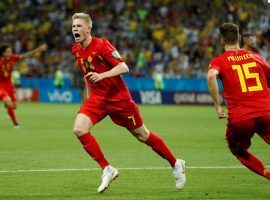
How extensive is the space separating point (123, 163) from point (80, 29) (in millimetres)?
3684

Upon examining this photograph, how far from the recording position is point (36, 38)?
39.7m

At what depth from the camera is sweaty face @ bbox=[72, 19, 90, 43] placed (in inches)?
379

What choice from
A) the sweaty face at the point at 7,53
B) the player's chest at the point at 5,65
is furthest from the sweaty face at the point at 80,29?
the player's chest at the point at 5,65

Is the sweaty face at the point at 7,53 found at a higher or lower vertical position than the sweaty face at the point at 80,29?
lower

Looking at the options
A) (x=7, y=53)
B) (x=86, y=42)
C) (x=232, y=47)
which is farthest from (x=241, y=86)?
(x=7, y=53)

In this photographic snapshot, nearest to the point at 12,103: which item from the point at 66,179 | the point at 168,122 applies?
the point at 168,122

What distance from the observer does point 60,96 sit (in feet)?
123

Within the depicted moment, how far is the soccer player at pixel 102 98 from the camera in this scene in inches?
376

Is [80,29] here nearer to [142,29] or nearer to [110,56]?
[110,56]

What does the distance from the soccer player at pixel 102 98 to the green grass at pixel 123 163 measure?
45 centimetres

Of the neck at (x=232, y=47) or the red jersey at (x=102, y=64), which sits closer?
the neck at (x=232, y=47)

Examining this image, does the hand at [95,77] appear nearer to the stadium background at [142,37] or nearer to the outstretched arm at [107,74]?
the outstretched arm at [107,74]

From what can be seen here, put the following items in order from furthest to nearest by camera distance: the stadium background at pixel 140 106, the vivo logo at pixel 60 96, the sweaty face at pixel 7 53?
the vivo logo at pixel 60 96 < the sweaty face at pixel 7 53 < the stadium background at pixel 140 106

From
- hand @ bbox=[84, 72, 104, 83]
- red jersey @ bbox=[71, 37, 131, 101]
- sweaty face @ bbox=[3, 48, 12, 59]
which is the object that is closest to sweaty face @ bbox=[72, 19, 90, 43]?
red jersey @ bbox=[71, 37, 131, 101]
